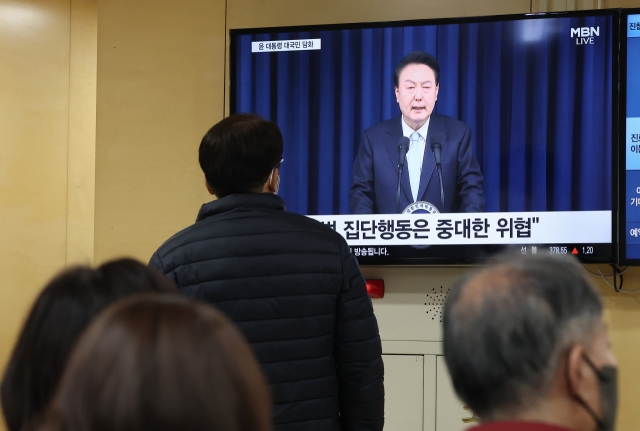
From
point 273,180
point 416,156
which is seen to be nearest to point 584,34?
point 416,156

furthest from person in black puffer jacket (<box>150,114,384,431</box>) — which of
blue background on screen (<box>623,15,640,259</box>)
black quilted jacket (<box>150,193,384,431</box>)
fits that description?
blue background on screen (<box>623,15,640,259</box>)

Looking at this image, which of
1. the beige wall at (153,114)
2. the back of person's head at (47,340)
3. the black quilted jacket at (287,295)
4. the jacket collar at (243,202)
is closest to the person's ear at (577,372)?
the back of person's head at (47,340)

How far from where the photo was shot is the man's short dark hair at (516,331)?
94cm

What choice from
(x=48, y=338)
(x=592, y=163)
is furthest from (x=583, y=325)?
(x=592, y=163)

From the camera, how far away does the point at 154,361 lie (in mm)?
610

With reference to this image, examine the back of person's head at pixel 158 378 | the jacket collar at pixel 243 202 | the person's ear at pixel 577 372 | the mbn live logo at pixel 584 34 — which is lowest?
the person's ear at pixel 577 372

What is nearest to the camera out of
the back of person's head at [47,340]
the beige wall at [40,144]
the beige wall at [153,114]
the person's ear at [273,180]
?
the back of person's head at [47,340]

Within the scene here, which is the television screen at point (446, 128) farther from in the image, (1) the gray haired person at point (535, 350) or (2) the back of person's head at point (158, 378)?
(2) the back of person's head at point (158, 378)

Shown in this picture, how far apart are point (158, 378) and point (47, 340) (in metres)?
0.36

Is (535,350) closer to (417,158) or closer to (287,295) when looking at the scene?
(287,295)

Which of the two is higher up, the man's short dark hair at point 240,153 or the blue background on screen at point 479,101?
the blue background on screen at point 479,101

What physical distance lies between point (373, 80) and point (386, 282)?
0.90 m

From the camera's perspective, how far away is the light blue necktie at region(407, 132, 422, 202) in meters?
3.08

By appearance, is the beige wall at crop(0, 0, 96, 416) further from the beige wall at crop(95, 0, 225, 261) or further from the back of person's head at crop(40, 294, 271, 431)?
the back of person's head at crop(40, 294, 271, 431)
